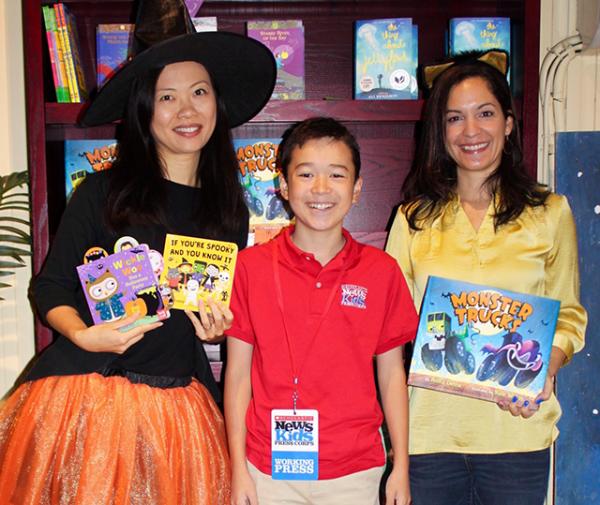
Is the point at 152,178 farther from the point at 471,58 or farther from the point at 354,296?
the point at 471,58

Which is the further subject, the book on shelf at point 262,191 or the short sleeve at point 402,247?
the book on shelf at point 262,191

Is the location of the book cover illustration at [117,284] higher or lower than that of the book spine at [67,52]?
lower

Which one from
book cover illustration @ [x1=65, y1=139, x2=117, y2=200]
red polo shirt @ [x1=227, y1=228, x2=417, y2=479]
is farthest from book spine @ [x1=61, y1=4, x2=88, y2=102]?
red polo shirt @ [x1=227, y1=228, x2=417, y2=479]

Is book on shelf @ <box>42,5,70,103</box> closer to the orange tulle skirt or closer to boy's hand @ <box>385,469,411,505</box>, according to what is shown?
the orange tulle skirt

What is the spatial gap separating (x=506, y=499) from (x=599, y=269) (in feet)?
3.63

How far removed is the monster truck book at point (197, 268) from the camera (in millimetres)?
1733

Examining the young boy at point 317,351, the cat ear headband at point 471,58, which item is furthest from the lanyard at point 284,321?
the cat ear headband at point 471,58

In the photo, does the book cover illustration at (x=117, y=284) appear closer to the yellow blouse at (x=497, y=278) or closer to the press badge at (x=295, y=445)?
the press badge at (x=295, y=445)

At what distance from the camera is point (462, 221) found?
1.84 metres

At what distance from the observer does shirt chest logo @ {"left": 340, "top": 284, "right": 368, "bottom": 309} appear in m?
1.70

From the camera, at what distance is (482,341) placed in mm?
1748

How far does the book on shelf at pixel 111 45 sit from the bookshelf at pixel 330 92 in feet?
0.59

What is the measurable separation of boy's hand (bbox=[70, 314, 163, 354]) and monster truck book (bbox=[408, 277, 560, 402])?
749 millimetres

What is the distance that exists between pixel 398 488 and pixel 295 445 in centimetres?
32
